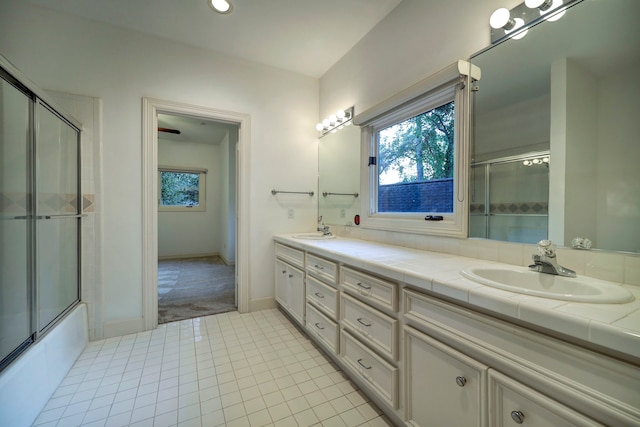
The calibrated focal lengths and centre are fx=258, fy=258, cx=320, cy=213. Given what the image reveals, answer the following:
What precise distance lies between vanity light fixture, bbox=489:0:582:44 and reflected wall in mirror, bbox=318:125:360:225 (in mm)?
1259

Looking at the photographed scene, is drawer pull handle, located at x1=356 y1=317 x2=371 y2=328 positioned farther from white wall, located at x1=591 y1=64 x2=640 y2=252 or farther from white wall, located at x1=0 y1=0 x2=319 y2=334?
white wall, located at x1=0 y1=0 x2=319 y2=334

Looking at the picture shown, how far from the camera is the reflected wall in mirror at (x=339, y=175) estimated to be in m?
2.48

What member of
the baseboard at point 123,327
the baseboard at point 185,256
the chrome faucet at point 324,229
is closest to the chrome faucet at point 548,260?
the chrome faucet at point 324,229

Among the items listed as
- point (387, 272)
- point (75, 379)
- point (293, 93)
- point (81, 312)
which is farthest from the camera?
point (293, 93)

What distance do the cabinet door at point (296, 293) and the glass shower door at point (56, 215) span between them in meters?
1.61

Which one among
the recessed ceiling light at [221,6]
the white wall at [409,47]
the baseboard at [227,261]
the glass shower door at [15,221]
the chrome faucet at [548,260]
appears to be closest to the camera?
the chrome faucet at [548,260]

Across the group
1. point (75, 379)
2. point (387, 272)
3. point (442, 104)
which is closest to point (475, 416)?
point (387, 272)

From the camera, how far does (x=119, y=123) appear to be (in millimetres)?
2182

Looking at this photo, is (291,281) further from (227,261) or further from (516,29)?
(227,261)

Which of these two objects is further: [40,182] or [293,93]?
[293,93]

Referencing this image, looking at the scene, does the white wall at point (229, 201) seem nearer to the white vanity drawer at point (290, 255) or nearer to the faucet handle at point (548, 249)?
the white vanity drawer at point (290, 255)

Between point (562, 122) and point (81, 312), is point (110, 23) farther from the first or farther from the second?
point (562, 122)

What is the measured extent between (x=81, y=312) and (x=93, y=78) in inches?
73.2

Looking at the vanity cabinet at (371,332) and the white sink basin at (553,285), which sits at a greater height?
the white sink basin at (553,285)
